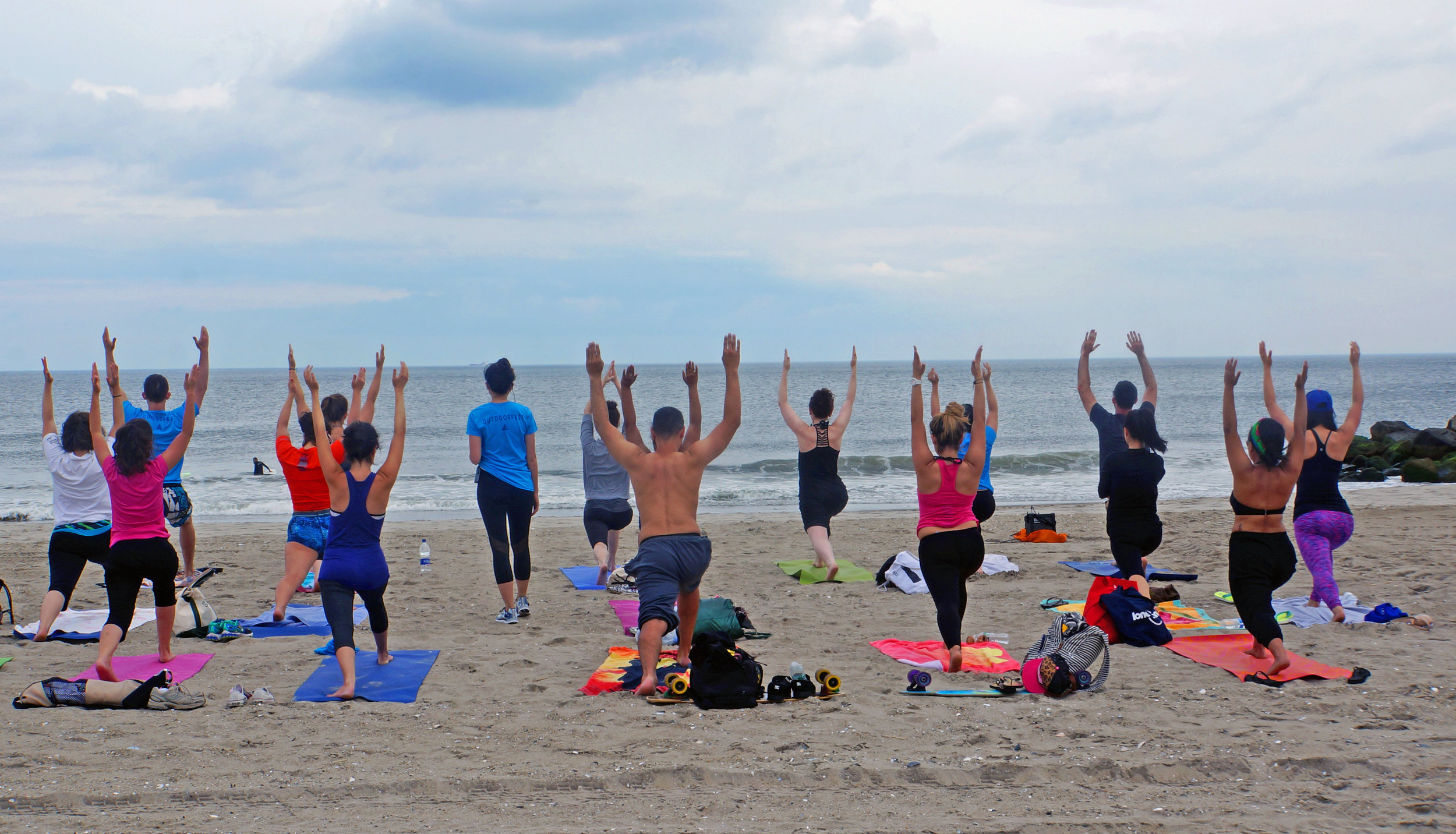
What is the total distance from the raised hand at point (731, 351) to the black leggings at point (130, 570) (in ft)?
11.4

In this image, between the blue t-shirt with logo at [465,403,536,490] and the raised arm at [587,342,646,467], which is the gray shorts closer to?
the raised arm at [587,342,646,467]

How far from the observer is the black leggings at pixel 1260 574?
18.0 ft

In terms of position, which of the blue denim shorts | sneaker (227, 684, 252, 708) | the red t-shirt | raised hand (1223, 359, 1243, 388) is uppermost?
raised hand (1223, 359, 1243, 388)

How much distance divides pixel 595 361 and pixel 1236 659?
14.8 ft

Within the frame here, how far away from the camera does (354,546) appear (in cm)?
518

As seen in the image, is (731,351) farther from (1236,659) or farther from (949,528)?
(1236,659)

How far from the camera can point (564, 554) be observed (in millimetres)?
10703

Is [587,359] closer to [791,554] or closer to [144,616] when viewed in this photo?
[144,616]

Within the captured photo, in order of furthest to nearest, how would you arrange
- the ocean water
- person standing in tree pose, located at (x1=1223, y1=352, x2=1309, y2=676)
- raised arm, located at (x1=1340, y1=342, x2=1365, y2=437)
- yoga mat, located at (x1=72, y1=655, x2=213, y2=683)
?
the ocean water → raised arm, located at (x1=1340, y1=342, x2=1365, y2=437) → yoga mat, located at (x1=72, y1=655, x2=213, y2=683) → person standing in tree pose, located at (x1=1223, y1=352, x2=1309, y2=676)

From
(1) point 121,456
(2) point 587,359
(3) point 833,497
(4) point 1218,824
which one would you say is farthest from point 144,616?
(4) point 1218,824

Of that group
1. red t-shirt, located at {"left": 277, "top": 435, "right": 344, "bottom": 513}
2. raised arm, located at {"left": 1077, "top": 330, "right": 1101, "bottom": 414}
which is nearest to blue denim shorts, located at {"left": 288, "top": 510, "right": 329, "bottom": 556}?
red t-shirt, located at {"left": 277, "top": 435, "right": 344, "bottom": 513}

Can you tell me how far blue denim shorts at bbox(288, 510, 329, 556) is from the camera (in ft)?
21.4

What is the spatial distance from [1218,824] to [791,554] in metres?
7.16

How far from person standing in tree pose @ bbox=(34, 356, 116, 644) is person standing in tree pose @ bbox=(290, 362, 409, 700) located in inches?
83.8
